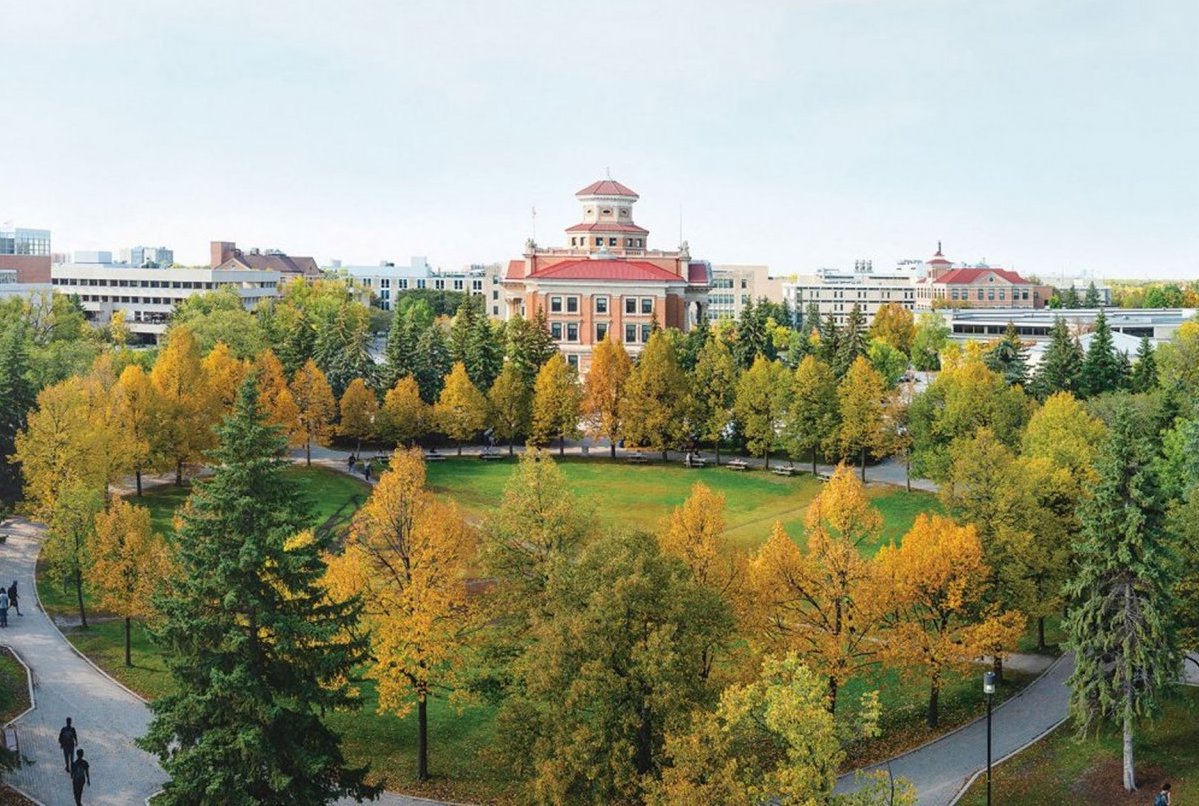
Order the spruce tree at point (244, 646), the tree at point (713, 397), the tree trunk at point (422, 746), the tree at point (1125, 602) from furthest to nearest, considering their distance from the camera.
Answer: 1. the tree at point (713, 397)
2. the tree trunk at point (422, 746)
3. the tree at point (1125, 602)
4. the spruce tree at point (244, 646)

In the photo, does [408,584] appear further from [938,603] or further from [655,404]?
[655,404]

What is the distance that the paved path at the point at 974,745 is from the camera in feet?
102

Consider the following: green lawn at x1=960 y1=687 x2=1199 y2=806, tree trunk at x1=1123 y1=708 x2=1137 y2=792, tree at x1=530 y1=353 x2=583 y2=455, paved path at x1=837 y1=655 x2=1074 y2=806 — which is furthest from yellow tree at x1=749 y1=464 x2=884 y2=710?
tree at x1=530 y1=353 x2=583 y2=455

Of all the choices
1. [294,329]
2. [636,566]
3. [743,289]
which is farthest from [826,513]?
[743,289]

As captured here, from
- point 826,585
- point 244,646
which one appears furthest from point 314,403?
point 244,646

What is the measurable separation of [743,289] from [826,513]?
15085cm

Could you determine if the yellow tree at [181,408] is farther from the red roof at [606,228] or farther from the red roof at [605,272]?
the red roof at [606,228]

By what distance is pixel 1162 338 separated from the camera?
105 metres

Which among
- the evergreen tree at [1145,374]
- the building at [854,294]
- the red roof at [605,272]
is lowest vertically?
the evergreen tree at [1145,374]

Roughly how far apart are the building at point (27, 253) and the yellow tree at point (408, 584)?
378 ft

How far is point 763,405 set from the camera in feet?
229

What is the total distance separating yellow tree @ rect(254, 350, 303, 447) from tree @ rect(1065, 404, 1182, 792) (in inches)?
1658

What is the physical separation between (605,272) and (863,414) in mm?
39151

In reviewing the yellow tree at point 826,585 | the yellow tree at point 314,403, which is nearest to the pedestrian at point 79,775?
the yellow tree at point 826,585
